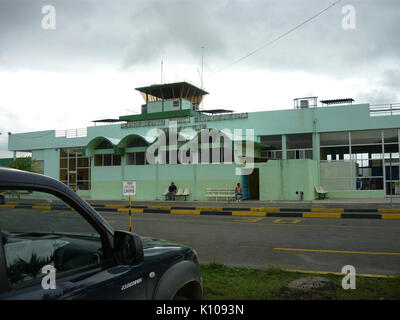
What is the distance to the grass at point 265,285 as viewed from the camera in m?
4.39

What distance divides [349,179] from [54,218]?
24703mm

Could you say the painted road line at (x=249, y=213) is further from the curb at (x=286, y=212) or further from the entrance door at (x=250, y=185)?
the entrance door at (x=250, y=185)

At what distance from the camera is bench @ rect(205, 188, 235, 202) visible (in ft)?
72.3

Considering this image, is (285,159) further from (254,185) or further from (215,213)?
(215,213)

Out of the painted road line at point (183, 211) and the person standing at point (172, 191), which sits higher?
the person standing at point (172, 191)

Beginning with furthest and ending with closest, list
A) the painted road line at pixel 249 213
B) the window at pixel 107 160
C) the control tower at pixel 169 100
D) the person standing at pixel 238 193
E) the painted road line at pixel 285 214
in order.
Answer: the control tower at pixel 169 100
the window at pixel 107 160
the person standing at pixel 238 193
the painted road line at pixel 249 213
the painted road line at pixel 285 214

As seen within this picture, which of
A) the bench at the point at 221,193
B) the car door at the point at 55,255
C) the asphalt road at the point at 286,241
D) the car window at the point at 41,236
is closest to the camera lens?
the car door at the point at 55,255

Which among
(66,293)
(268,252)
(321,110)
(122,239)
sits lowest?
(268,252)

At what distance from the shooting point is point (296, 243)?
8.47m

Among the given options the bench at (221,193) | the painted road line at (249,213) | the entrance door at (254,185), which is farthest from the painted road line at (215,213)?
the entrance door at (254,185)

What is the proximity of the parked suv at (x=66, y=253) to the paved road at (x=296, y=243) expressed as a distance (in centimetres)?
427
